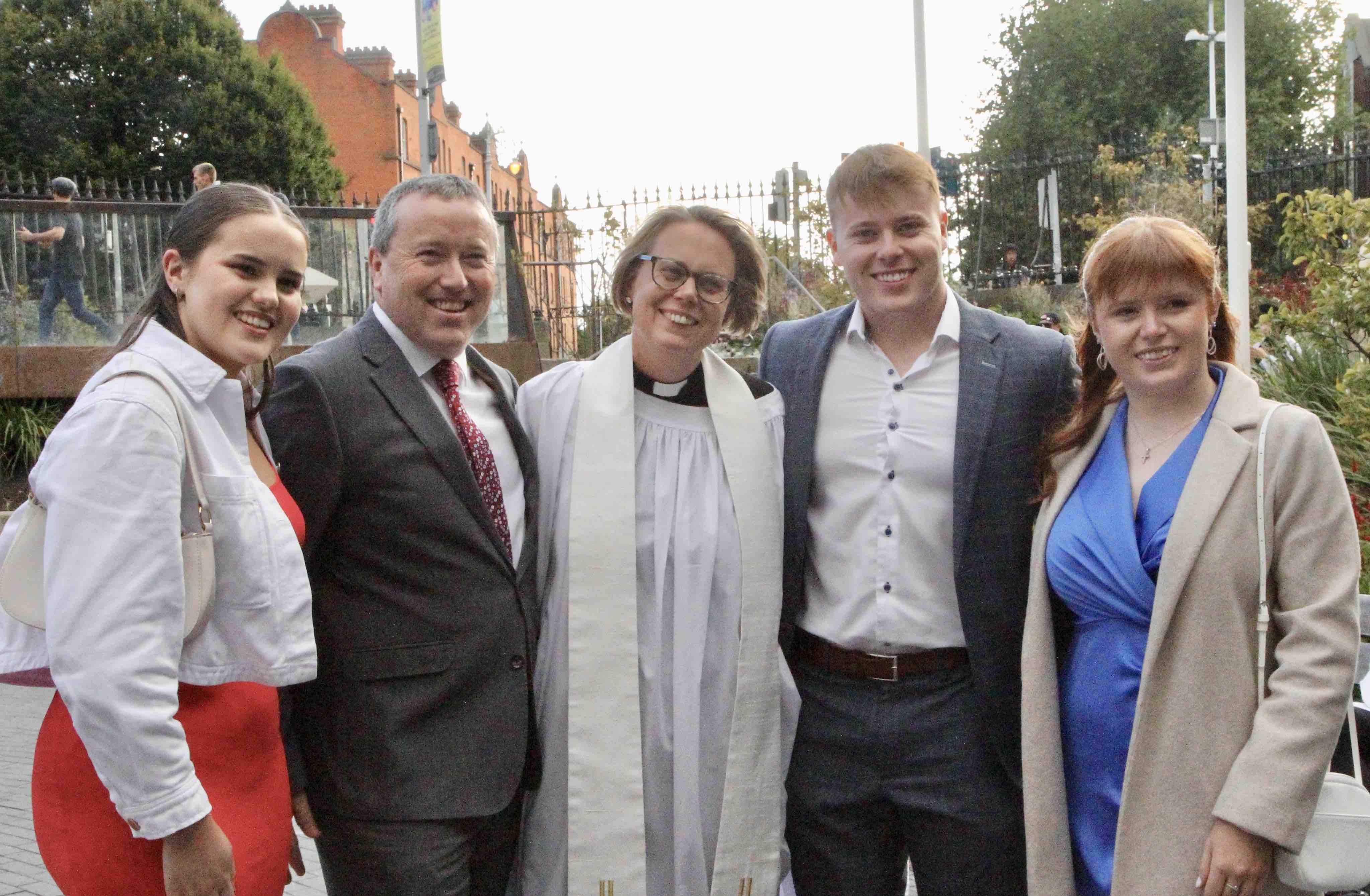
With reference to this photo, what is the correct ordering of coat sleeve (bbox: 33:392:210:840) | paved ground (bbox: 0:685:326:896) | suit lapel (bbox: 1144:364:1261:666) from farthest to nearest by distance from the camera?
paved ground (bbox: 0:685:326:896) → suit lapel (bbox: 1144:364:1261:666) → coat sleeve (bbox: 33:392:210:840)

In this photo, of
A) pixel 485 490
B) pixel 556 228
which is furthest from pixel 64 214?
pixel 485 490

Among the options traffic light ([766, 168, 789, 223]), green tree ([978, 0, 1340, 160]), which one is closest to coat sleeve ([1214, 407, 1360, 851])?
traffic light ([766, 168, 789, 223])

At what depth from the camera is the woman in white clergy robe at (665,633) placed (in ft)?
9.61

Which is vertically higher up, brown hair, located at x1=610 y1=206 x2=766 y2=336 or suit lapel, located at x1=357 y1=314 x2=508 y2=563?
brown hair, located at x1=610 y1=206 x2=766 y2=336

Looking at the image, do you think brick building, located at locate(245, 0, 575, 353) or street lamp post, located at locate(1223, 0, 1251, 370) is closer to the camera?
street lamp post, located at locate(1223, 0, 1251, 370)

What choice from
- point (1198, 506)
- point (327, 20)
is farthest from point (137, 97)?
point (1198, 506)

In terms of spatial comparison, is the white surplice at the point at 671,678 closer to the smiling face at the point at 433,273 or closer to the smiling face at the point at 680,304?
the smiling face at the point at 680,304

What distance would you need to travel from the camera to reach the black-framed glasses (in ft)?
Answer: 9.97

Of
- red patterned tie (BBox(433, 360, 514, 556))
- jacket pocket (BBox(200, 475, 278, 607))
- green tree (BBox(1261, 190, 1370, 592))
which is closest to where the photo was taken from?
jacket pocket (BBox(200, 475, 278, 607))

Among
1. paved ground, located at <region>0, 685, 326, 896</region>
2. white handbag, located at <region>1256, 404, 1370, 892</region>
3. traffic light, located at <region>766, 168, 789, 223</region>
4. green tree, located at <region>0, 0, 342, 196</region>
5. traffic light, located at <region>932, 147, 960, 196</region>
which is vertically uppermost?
green tree, located at <region>0, 0, 342, 196</region>

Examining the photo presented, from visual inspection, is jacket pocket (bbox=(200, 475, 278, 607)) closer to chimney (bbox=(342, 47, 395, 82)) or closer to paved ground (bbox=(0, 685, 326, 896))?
paved ground (bbox=(0, 685, 326, 896))

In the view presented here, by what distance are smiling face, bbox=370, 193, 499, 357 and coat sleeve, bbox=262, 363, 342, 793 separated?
310mm

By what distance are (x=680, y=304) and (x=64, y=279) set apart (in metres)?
11.4

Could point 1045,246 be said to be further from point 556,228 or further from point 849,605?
point 849,605
